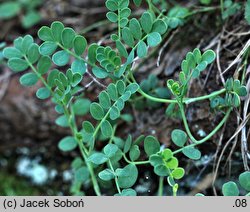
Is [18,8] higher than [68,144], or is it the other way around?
[18,8]

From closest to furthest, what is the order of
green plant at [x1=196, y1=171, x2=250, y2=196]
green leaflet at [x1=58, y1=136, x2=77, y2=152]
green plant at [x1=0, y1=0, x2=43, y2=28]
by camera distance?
green plant at [x1=196, y1=171, x2=250, y2=196] < green leaflet at [x1=58, y1=136, x2=77, y2=152] < green plant at [x1=0, y1=0, x2=43, y2=28]

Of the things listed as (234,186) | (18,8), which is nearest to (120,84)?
(234,186)

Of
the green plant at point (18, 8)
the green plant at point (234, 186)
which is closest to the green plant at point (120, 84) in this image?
the green plant at point (234, 186)

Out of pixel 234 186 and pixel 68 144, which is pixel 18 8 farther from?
pixel 234 186

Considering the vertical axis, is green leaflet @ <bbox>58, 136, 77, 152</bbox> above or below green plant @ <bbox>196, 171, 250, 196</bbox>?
above

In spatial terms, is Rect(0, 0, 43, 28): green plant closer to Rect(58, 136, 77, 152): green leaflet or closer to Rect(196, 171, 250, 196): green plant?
Rect(58, 136, 77, 152): green leaflet

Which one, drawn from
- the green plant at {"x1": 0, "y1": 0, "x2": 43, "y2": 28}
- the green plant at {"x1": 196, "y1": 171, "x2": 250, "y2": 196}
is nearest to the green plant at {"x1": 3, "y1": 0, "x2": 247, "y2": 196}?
the green plant at {"x1": 196, "y1": 171, "x2": 250, "y2": 196}

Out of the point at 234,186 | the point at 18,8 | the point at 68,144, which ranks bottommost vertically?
the point at 234,186

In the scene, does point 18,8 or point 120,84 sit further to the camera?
point 18,8

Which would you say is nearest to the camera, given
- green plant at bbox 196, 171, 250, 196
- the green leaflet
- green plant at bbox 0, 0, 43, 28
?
green plant at bbox 196, 171, 250, 196

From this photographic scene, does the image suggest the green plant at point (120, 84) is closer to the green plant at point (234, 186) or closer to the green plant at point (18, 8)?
the green plant at point (234, 186)
